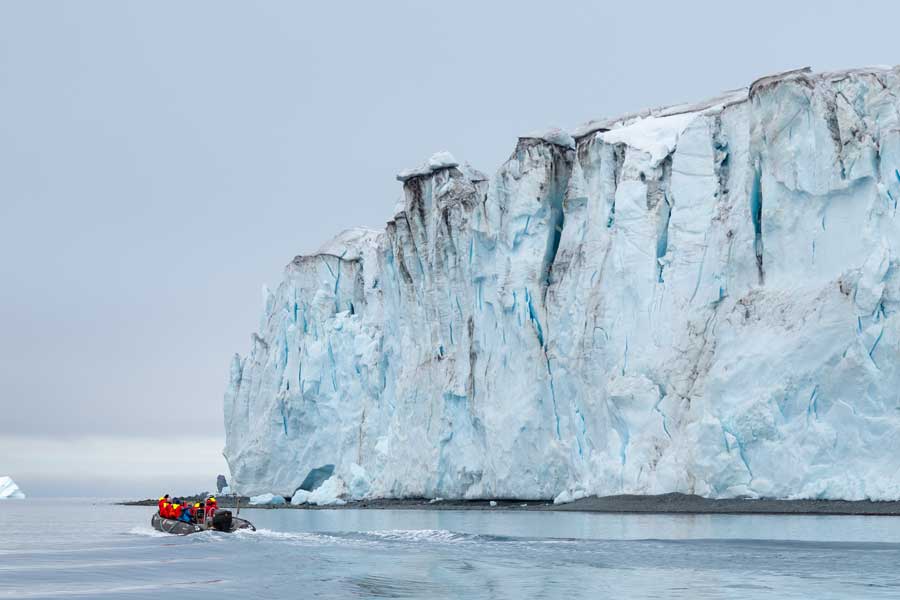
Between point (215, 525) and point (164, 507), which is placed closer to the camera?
point (215, 525)

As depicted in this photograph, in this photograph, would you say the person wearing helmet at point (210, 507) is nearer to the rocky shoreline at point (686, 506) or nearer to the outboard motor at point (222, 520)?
the outboard motor at point (222, 520)

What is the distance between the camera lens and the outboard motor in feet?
99.3

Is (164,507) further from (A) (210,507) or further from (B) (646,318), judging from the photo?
(B) (646,318)

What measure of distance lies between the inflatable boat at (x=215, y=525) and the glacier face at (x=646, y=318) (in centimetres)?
1120

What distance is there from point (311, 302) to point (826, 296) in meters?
27.7

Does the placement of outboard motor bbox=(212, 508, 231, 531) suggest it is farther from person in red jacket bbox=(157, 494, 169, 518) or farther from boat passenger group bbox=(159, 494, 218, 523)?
person in red jacket bbox=(157, 494, 169, 518)

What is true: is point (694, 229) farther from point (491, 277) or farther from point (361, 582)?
point (361, 582)

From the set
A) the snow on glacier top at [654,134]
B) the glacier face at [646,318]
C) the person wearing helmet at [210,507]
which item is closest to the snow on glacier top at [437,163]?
the glacier face at [646,318]

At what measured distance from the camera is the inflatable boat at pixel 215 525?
3039 cm

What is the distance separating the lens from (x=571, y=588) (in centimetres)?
1625

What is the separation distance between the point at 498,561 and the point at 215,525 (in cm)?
1247

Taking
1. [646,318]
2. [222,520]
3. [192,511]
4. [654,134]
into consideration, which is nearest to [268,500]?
[192,511]

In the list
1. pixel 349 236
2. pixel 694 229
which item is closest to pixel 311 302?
pixel 349 236

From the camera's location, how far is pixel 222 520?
99.6ft
